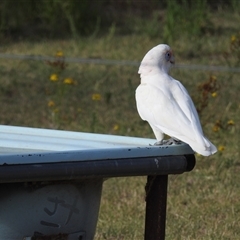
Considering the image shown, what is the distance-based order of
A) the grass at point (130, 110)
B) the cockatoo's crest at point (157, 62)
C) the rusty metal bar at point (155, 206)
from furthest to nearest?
the grass at point (130, 110)
the cockatoo's crest at point (157, 62)
the rusty metal bar at point (155, 206)

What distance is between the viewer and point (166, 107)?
3299mm

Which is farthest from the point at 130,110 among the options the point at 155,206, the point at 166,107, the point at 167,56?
the point at 155,206

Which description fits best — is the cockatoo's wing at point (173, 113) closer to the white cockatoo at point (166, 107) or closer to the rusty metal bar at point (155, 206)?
the white cockatoo at point (166, 107)

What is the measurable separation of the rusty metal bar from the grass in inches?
34.3

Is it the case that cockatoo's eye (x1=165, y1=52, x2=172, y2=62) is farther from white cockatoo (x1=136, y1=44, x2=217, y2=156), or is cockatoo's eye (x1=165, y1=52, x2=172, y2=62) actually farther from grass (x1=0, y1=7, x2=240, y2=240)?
grass (x1=0, y1=7, x2=240, y2=240)

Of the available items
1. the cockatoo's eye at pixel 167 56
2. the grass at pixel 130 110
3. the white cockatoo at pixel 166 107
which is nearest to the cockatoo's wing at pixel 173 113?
the white cockatoo at pixel 166 107

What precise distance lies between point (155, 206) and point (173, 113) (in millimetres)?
420

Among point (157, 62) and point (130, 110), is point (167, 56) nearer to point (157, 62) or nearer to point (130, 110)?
point (157, 62)

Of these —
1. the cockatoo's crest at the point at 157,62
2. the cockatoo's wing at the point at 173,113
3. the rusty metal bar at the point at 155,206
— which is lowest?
the rusty metal bar at the point at 155,206

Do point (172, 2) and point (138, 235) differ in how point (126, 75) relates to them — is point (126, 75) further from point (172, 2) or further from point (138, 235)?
point (138, 235)

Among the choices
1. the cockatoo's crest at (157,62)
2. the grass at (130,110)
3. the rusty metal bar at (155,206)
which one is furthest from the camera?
the grass at (130,110)

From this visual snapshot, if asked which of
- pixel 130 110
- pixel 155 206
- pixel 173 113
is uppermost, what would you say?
pixel 130 110

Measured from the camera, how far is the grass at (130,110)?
Result: 429 centimetres

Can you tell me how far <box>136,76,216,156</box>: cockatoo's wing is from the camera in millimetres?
3064
